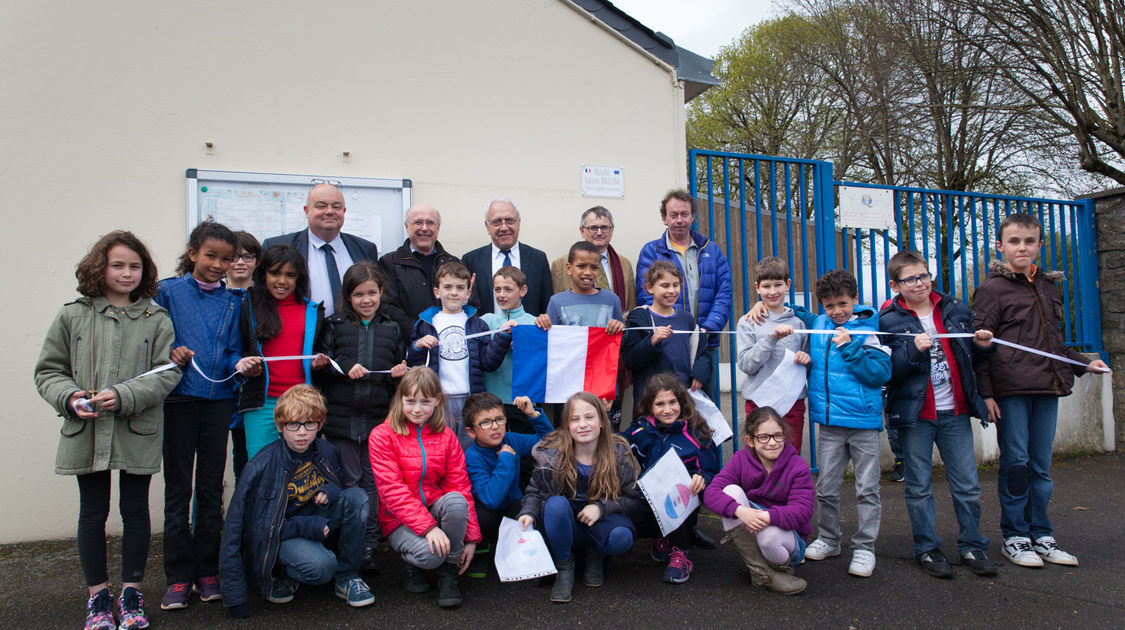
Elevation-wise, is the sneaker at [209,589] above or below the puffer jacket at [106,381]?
below

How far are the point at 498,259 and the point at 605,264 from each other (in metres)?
0.82

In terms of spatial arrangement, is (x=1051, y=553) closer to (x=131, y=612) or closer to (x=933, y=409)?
(x=933, y=409)

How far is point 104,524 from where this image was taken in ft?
11.0

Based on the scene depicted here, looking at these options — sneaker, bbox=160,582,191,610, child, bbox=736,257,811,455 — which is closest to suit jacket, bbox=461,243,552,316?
child, bbox=736,257,811,455

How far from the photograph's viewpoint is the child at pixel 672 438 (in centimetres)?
410

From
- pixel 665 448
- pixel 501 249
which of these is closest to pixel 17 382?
pixel 501 249

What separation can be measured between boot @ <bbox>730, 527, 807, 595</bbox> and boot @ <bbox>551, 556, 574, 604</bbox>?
0.88 meters

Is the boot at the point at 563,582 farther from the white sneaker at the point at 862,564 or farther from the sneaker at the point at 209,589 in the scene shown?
the sneaker at the point at 209,589

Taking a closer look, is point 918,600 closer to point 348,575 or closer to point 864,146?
point 348,575

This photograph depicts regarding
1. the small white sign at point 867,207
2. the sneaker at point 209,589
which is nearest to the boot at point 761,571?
→ the sneaker at point 209,589

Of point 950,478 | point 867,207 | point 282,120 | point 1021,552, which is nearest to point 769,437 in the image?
point 950,478

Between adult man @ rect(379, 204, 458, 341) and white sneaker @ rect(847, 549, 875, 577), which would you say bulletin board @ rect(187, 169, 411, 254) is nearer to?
adult man @ rect(379, 204, 458, 341)

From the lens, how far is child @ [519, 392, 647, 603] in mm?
3686

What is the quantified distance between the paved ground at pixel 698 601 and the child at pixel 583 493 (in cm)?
21
